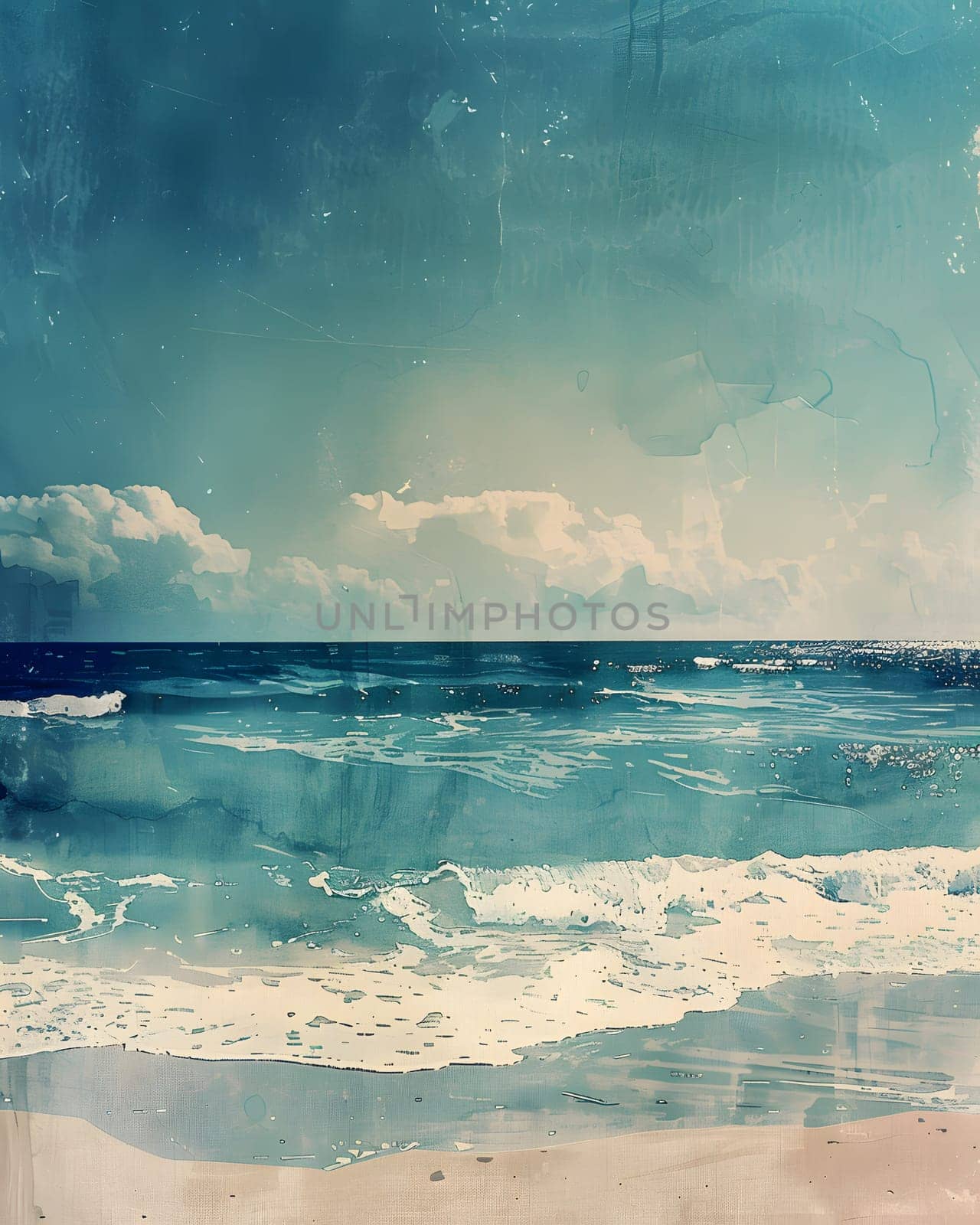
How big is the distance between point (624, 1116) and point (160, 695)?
144 centimetres

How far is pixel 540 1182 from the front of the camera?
173 centimetres

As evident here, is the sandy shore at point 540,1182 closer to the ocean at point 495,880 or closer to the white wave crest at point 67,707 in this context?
the ocean at point 495,880

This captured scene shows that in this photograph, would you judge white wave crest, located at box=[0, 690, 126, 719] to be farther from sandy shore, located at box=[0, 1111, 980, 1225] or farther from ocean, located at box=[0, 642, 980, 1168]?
sandy shore, located at box=[0, 1111, 980, 1225]

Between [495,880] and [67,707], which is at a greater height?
[67,707]

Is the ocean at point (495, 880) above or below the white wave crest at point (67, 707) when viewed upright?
below

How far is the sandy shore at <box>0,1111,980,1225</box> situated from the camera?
1.72m

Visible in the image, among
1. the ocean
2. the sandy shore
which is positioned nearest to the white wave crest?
the ocean

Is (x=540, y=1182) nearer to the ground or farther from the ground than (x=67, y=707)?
nearer to the ground

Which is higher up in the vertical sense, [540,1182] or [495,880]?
[495,880]

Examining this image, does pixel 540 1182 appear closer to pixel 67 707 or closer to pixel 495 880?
pixel 495 880

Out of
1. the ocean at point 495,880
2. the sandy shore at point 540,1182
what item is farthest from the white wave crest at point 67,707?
the sandy shore at point 540,1182

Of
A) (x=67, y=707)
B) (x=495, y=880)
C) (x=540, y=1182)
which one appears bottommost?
(x=540, y=1182)

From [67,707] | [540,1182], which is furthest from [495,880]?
[67,707]

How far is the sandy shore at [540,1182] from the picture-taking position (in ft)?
5.65
